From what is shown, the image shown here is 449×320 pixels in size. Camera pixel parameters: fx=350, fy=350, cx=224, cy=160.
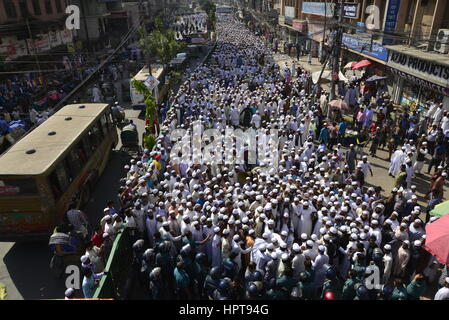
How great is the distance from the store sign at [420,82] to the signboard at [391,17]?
1.89 metres

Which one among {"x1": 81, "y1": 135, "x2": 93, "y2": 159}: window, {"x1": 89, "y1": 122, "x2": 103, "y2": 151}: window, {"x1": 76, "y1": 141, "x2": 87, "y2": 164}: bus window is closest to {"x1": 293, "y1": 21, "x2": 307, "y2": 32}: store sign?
{"x1": 89, "y1": 122, "x2": 103, "y2": 151}: window

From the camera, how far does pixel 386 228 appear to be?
723 cm

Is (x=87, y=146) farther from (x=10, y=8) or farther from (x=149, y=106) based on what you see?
(x=10, y=8)

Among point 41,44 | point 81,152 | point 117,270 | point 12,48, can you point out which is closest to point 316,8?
point 41,44

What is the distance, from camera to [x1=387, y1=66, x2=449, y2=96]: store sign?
14.2 metres

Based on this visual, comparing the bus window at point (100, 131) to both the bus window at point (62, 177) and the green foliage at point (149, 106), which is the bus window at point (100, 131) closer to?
the green foliage at point (149, 106)

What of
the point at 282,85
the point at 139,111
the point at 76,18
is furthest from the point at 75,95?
the point at 76,18

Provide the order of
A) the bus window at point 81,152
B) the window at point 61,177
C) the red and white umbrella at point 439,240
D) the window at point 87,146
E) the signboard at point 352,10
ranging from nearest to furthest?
the red and white umbrella at point 439,240
the window at point 61,177
the bus window at point 81,152
the window at point 87,146
the signboard at point 352,10

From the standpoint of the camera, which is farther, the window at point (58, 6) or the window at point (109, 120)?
the window at point (58, 6)

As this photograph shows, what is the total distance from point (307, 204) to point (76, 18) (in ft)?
109

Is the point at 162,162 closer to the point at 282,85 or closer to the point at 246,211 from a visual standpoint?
the point at 246,211

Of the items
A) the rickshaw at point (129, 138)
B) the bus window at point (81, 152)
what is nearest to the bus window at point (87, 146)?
the bus window at point (81, 152)

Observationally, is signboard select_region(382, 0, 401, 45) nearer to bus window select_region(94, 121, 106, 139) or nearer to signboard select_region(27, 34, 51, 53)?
bus window select_region(94, 121, 106, 139)

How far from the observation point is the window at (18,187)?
7.84 metres
